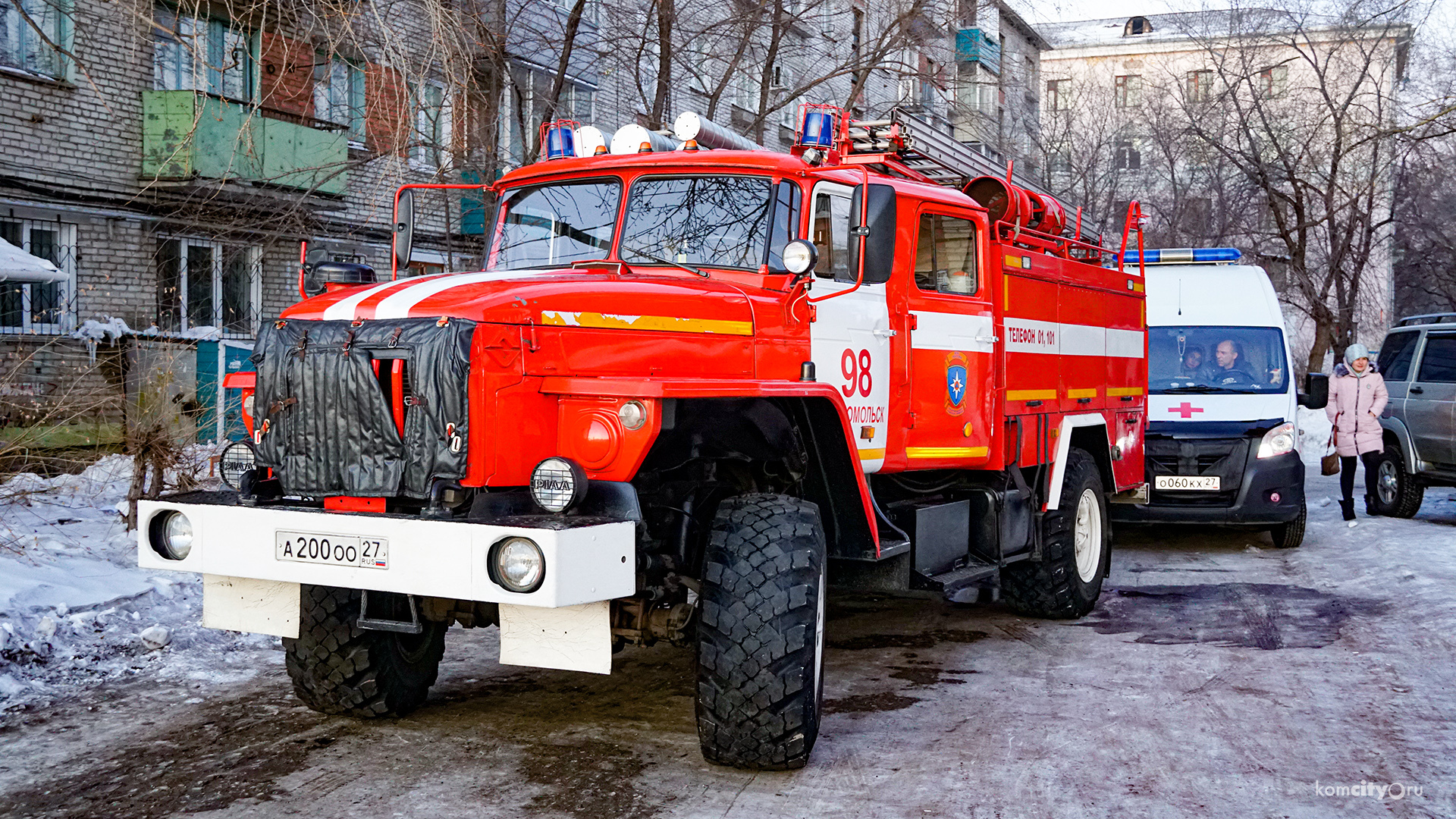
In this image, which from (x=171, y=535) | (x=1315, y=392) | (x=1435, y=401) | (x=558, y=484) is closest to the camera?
(x=558, y=484)

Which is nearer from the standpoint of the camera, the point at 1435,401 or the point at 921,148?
the point at 921,148

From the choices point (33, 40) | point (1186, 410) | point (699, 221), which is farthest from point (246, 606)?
point (33, 40)

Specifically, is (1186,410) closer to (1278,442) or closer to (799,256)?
(1278,442)

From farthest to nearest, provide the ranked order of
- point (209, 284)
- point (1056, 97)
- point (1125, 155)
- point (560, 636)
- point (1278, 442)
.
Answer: point (1125, 155) → point (1056, 97) → point (209, 284) → point (1278, 442) → point (560, 636)

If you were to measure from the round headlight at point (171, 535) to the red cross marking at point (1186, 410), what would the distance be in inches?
351

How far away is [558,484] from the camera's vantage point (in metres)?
4.57

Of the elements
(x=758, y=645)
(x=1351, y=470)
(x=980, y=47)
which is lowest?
(x=758, y=645)

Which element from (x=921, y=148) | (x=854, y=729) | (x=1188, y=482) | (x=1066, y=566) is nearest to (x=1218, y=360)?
(x=1188, y=482)

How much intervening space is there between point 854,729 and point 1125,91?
106 feet

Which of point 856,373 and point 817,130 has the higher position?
point 817,130

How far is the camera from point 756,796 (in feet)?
15.9

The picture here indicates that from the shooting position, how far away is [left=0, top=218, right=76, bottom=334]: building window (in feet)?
46.9

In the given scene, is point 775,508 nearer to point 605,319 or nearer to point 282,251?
point 605,319

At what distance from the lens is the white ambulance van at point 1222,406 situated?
11.3 metres
